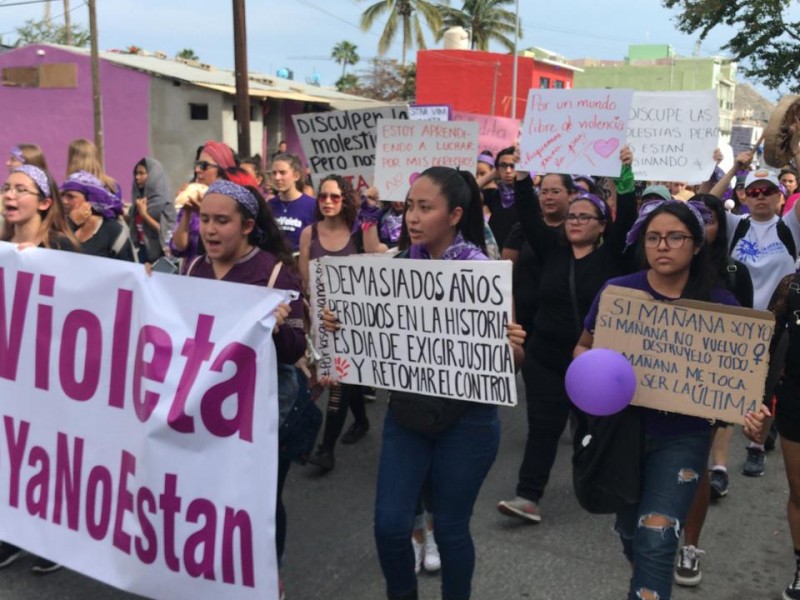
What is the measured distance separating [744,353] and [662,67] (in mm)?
73858

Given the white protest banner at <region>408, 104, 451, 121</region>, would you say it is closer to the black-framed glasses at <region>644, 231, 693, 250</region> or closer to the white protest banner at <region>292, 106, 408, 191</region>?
the white protest banner at <region>292, 106, 408, 191</region>

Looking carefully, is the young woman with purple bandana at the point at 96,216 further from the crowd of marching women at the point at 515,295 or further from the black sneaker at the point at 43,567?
the black sneaker at the point at 43,567

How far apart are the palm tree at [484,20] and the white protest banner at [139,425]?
58789 mm

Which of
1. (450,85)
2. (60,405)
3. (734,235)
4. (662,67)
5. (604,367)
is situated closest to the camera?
(604,367)

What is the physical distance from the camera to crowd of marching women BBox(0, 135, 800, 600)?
3.38m

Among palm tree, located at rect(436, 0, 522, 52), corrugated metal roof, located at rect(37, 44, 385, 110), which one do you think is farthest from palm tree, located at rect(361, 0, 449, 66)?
corrugated metal roof, located at rect(37, 44, 385, 110)

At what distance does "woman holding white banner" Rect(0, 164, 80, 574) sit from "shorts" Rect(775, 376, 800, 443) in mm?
3285

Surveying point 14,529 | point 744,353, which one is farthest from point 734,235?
point 14,529

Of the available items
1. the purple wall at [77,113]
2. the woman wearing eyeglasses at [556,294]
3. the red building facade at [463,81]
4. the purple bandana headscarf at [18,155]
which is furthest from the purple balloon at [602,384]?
the red building facade at [463,81]

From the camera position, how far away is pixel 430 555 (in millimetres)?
4398

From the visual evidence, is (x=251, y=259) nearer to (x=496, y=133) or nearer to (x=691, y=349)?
(x=691, y=349)

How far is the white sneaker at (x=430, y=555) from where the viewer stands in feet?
14.3

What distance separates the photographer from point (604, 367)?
10.7 feet

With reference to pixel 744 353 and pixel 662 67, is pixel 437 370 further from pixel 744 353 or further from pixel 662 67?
pixel 662 67
